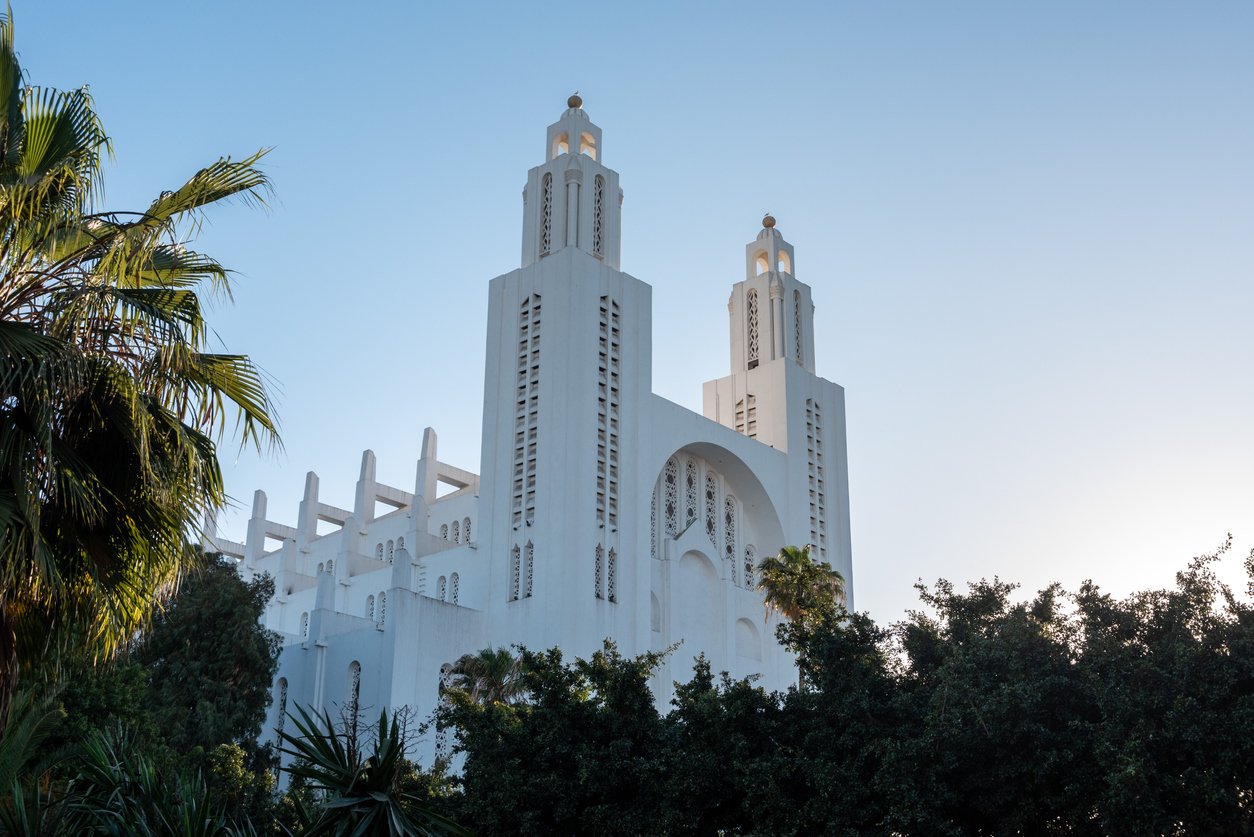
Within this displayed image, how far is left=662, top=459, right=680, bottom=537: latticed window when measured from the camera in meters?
43.4

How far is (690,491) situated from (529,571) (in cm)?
908

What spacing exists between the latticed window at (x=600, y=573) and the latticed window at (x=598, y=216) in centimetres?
1046

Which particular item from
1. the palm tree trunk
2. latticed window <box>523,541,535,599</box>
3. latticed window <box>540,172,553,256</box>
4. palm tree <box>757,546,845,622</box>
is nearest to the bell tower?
latticed window <box>540,172,553,256</box>

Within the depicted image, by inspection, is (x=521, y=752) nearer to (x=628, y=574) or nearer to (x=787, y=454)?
(x=628, y=574)

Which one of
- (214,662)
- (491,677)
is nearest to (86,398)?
(491,677)

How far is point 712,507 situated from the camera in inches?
1805

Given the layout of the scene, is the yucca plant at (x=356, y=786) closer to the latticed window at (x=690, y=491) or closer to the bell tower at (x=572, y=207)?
the bell tower at (x=572, y=207)

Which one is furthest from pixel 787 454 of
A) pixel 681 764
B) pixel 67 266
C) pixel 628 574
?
pixel 67 266

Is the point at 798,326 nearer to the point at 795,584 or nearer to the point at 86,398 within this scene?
the point at 795,584

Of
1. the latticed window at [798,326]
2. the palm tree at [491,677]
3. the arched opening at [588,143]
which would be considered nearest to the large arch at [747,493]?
the latticed window at [798,326]

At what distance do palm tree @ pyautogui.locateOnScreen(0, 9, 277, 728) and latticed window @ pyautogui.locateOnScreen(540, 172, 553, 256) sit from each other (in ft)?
109

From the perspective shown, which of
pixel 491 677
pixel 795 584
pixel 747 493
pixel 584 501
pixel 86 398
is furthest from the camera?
pixel 747 493

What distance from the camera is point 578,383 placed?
3906 centimetres

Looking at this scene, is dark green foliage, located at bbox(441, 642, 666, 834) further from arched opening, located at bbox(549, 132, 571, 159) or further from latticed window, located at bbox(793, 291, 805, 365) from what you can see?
latticed window, located at bbox(793, 291, 805, 365)
